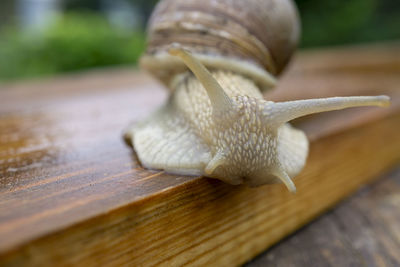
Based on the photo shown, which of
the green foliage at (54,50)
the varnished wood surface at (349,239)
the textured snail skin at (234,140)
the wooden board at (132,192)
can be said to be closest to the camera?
the wooden board at (132,192)

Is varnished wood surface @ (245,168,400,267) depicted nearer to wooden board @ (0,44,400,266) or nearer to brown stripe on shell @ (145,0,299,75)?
wooden board @ (0,44,400,266)

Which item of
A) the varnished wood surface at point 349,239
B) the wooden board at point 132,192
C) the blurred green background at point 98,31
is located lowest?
the blurred green background at point 98,31

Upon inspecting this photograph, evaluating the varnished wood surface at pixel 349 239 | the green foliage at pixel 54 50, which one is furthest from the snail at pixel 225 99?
the green foliage at pixel 54 50

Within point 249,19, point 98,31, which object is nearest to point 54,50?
point 98,31

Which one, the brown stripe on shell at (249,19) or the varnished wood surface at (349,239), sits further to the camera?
the brown stripe on shell at (249,19)

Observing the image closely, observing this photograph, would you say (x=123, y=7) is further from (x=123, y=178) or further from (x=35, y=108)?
(x=123, y=178)

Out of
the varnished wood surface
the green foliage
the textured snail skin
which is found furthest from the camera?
the green foliage

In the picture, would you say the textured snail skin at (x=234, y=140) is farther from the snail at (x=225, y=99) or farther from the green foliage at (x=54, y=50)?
the green foliage at (x=54, y=50)

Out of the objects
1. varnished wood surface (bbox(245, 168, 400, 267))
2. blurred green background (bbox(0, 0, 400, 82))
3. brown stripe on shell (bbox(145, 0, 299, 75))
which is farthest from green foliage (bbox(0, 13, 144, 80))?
varnished wood surface (bbox(245, 168, 400, 267))
